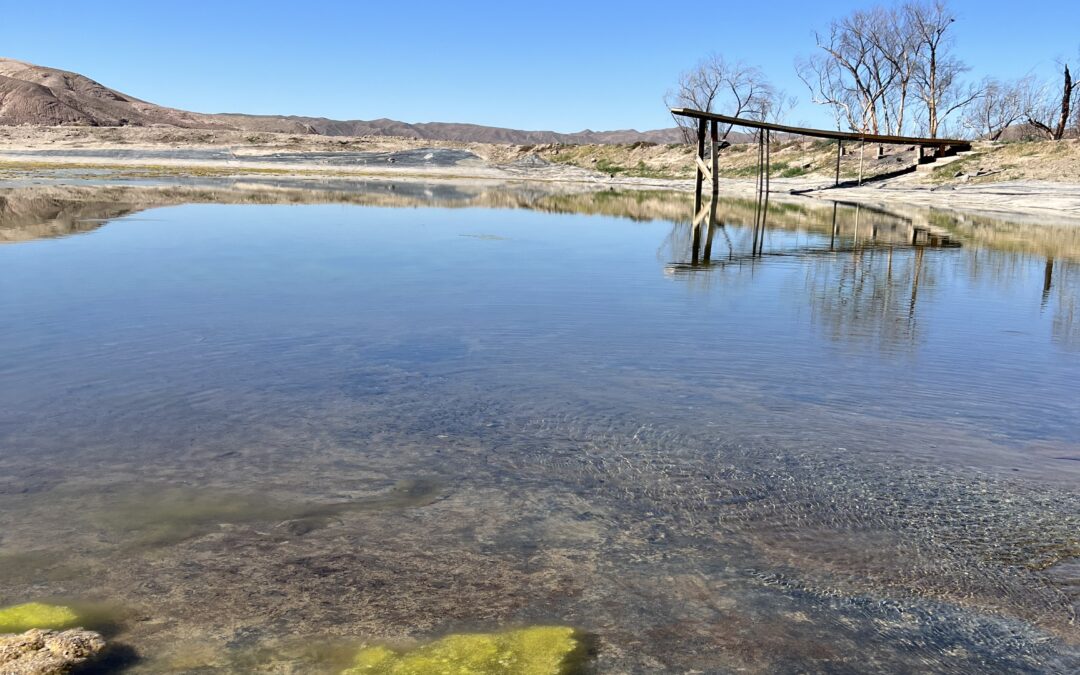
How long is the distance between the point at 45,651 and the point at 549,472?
94.1 inches

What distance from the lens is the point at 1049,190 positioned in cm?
2683

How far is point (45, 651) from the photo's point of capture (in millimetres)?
2605

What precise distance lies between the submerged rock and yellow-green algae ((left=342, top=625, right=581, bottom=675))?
811 millimetres

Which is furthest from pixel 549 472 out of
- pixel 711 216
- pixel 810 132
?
pixel 810 132

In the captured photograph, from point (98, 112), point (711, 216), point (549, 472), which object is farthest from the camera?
point (98, 112)

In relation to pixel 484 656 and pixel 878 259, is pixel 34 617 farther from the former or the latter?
pixel 878 259

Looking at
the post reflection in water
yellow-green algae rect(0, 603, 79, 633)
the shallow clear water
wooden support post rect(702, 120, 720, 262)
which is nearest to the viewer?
yellow-green algae rect(0, 603, 79, 633)

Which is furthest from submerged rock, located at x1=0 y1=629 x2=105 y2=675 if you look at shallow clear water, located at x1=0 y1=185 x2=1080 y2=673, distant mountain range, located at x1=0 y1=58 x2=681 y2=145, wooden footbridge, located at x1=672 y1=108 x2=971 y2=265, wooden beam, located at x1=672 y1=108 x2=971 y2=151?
distant mountain range, located at x1=0 y1=58 x2=681 y2=145

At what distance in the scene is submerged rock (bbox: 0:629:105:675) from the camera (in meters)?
2.51

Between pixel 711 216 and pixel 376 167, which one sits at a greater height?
pixel 376 167

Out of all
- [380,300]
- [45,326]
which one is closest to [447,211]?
[380,300]

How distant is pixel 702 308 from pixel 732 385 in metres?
3.13

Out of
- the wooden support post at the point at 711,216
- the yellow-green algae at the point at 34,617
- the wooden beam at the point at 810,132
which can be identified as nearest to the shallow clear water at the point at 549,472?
the yellow-green algae at the point at 34,617

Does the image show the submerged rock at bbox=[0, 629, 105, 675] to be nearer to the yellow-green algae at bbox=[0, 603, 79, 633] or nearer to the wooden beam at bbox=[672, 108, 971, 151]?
the yellow-green algae at bbox=[0, 603, 79, 633]
